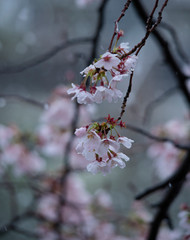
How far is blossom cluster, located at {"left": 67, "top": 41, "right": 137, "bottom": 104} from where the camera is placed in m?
0.28

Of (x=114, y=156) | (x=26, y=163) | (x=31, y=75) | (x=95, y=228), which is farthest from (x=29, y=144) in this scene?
(x=31, y=75)

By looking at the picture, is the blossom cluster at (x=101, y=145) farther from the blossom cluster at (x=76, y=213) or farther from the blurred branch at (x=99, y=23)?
the blossom cluster at (x=76, y=213)

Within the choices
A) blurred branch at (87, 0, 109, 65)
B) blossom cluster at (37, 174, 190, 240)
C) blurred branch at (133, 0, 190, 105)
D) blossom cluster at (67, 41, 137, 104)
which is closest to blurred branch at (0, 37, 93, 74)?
blurred branch at (87, 0, 109, 65)

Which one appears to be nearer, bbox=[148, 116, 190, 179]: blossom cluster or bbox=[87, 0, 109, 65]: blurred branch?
bbox=[87, 0, 109, 65]: blurred branch

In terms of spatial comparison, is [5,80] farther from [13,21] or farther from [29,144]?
[29,144]

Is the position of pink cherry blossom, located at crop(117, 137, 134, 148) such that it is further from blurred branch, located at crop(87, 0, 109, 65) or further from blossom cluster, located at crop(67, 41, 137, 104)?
blurred branch, located at crop(87, 0, 109, 65)

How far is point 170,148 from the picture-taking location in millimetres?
1038

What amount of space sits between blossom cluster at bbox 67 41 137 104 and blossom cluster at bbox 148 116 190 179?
77cm

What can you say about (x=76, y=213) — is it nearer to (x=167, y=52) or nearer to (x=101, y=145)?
(x=167, y=52)

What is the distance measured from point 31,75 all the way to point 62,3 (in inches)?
24.9

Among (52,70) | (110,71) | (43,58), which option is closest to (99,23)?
(43,58)

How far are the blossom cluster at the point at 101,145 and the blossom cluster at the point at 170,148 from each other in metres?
0.76

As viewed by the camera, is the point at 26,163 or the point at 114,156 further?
the point at 26,163

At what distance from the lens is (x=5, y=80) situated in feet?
7.61
